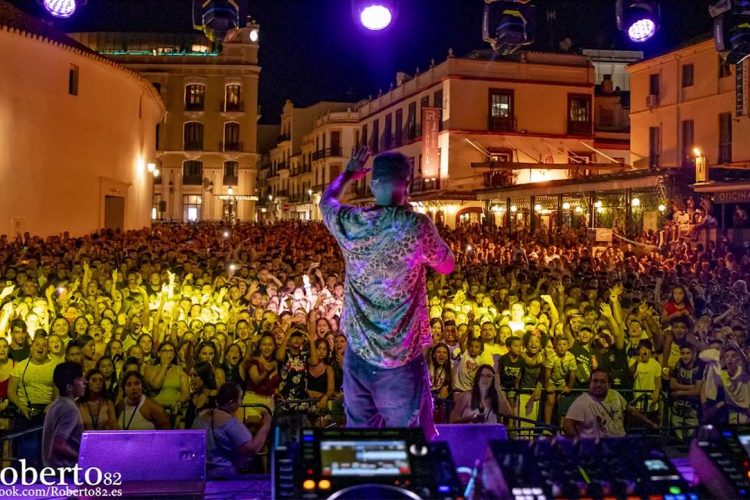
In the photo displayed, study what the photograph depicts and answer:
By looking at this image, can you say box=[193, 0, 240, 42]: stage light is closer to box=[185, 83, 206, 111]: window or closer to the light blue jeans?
the light blue jeans

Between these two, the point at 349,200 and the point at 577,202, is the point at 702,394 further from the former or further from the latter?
the point at 349,200

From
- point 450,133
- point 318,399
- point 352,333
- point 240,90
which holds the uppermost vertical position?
point 240,90

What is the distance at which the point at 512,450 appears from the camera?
3.10 metres

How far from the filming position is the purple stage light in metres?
8.94

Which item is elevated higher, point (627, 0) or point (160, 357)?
point (627, 0)

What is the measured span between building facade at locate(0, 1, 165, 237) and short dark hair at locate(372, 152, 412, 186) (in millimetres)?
20441

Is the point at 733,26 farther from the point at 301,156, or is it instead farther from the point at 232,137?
the point at 301,156

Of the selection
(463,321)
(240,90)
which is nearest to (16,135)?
(463,321)

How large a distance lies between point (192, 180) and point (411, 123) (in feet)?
67.1

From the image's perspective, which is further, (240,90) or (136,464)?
(240,90)

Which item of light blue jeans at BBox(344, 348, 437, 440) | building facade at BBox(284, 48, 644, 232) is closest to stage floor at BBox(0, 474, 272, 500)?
light blue jeans at BBox(344, 348, 437, 440)

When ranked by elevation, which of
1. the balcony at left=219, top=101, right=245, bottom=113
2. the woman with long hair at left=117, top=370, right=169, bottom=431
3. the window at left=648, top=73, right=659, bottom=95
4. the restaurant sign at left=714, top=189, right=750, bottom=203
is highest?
the balcony at left=219, top=101, right=245, bottom=113

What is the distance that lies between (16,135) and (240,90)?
3855cm

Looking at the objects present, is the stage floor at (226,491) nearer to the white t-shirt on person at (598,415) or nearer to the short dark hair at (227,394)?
the short dark hair at (227,394)
